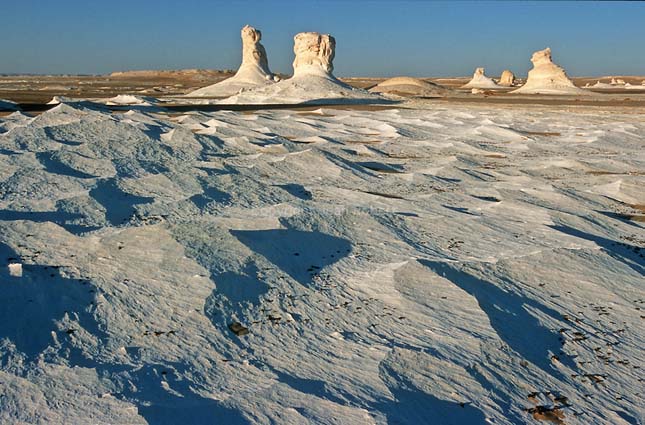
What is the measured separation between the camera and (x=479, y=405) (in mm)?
2615

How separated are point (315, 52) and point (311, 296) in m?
25.0

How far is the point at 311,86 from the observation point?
987 inches

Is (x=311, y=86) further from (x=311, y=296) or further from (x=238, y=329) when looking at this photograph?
(x=238, y=329)

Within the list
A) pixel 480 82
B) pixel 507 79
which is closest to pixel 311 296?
pixel 480 82

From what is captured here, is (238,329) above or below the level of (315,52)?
below

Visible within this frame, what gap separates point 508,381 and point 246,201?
3581mm

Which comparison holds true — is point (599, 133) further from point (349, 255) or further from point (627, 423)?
point (627, 423)

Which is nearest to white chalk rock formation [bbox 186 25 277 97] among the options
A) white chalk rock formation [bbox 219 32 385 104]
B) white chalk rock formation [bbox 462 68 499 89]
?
white chalk rock formation [bbox 219 32 385 104]

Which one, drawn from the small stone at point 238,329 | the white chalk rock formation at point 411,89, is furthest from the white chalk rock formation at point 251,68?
the small stone at point 238,329

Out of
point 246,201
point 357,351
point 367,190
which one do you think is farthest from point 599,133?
point 357,351

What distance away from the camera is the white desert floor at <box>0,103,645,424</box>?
8.59ft

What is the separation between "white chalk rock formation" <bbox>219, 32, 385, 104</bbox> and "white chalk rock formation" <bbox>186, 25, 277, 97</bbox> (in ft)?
14.7

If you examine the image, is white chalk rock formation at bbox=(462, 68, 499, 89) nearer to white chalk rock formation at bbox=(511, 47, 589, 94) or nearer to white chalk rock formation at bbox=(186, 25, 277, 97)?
white chalk rock formation at bbox=(511, 47, 589, 94)

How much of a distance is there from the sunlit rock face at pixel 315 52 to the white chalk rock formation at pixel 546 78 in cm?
1613
